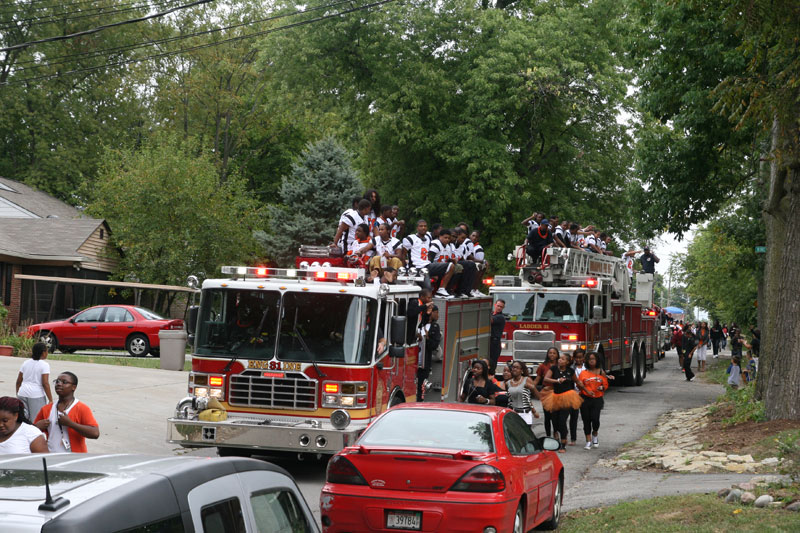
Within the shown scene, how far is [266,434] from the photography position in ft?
38.4

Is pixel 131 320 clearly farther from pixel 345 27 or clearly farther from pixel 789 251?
pixel 789 251

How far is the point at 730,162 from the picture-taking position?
23.1 m

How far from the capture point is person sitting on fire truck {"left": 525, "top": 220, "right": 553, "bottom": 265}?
955 inches

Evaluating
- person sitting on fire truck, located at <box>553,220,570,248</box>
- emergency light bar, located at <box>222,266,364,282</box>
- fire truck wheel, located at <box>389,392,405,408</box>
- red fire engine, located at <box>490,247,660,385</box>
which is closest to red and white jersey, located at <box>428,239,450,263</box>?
fire truck wheel, located at <box>389,392,405,408</box>

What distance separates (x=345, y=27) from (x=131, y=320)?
13.3 m

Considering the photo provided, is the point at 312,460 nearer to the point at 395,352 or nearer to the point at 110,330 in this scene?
the point at 395,352

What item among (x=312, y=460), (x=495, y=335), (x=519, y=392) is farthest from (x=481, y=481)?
(x=495, y=335)

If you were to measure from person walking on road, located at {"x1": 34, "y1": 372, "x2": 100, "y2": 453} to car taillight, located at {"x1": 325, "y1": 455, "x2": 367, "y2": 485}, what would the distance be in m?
2.07

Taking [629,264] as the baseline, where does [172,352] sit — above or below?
below

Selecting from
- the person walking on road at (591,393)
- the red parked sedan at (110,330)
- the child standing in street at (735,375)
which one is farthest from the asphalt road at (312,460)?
the red parked sedan at (110,330)

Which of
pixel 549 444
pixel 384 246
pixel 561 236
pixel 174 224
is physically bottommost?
pixel 549 444

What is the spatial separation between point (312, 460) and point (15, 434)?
745 cm

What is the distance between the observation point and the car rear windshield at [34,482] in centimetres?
302

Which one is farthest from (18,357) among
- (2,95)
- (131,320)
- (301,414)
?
(2,95)
